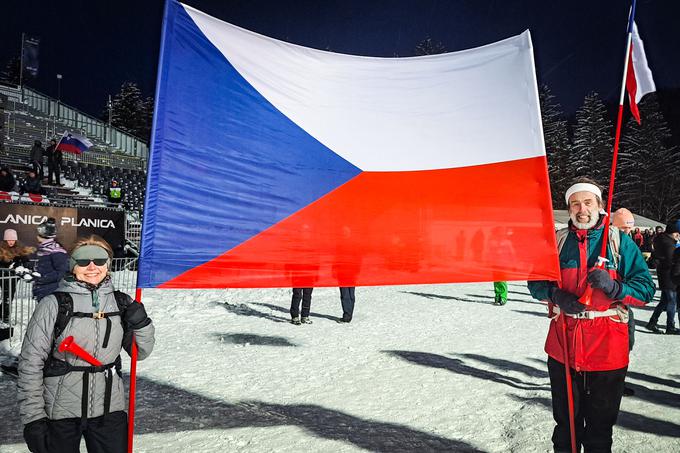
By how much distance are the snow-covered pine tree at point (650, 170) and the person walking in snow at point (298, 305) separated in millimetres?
50316

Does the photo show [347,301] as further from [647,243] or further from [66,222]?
[647,243]

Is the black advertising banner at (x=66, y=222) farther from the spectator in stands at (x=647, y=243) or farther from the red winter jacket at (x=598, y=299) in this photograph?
the spectator in stands at (x=647, y=243)

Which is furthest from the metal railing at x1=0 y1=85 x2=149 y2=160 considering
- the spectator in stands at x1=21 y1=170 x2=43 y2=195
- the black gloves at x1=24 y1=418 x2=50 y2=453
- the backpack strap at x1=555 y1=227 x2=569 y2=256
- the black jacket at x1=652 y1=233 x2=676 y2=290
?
the backpack strap at x1=555 y1=227 x2=569 y2=256

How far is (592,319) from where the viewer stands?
3.01 metres

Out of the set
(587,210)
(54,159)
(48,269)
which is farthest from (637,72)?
(54,159)

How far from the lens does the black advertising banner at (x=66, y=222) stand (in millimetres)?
12430

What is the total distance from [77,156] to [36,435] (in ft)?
99.5

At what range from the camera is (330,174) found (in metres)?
3.30

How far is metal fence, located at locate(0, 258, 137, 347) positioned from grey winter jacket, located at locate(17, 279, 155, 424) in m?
3.80

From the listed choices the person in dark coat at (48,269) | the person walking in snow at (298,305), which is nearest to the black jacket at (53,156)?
the person walking in snow at (298,305)

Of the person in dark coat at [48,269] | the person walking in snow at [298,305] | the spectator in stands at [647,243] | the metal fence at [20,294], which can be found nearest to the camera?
the person in dark coat at [48,269]

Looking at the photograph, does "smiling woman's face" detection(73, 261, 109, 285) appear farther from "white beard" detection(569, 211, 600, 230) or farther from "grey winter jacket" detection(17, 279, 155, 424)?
"white beard" detection(569, 211, 600, 230)

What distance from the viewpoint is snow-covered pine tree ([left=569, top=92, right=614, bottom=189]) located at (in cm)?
5275

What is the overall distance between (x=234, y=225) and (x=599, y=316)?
2344 millimetres
